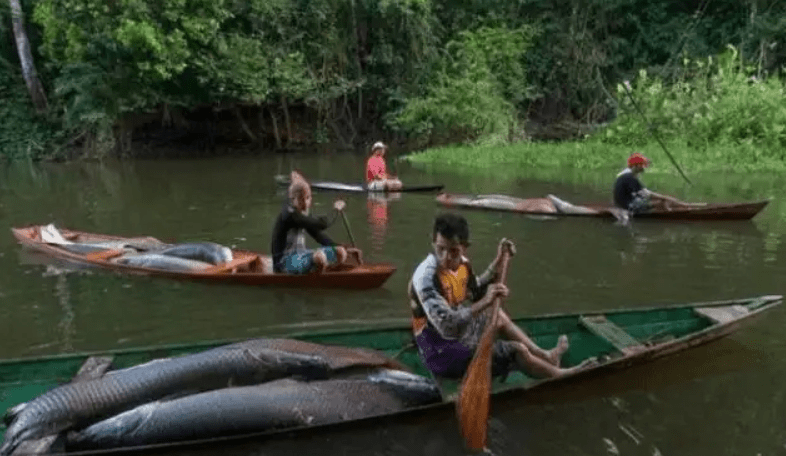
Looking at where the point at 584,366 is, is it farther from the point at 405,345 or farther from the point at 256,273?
the point at 256,273

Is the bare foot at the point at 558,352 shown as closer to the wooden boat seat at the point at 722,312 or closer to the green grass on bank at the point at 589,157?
the wooden boat seat at the point at 722,312

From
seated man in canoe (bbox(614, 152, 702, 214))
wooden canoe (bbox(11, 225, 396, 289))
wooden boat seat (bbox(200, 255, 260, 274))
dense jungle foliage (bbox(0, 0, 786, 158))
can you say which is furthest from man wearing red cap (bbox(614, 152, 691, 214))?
dense jungle foliage (bbox(0, 0, 786, 158))

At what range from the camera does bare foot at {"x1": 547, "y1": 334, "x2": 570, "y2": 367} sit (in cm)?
618

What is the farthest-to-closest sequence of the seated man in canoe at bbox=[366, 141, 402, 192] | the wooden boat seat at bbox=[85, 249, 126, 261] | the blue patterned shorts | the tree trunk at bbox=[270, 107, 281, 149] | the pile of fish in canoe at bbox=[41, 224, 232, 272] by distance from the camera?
1. the tree trunk at bbox=[270, 107, 281, 149]
2. the seated man in canoe at bbox=[366, 141, 402, 192]
3. the wooden boat seat at bbox=[85, 249, 126, 261]
4. the pile of fish in canoe at bbox=[41, 224, 232, 272]
5. the blue patterned shorts

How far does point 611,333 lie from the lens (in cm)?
678

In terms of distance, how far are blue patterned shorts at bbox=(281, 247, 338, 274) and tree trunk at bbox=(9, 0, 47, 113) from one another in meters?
20.9

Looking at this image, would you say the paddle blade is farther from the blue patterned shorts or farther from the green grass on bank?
the green grass on bank

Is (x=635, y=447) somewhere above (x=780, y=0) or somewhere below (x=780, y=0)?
below

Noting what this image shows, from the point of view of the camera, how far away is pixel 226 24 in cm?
2634

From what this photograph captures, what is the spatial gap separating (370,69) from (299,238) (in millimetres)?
20027

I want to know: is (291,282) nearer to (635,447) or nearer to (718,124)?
(635,447)

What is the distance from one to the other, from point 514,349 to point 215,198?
12368mm

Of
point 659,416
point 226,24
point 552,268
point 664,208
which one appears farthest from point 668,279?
point 226,24

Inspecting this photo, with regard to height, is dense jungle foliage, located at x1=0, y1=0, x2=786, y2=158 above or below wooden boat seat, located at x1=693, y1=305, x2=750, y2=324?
above
